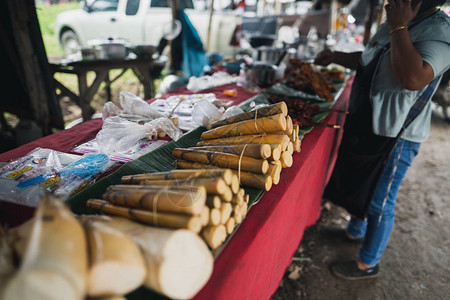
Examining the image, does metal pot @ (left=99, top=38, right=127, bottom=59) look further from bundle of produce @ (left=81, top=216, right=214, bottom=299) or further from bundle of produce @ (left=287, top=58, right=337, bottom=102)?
bundle of produce @ (left=81, top=216, right=214, bottom=299)

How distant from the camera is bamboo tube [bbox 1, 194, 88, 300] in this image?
0.52m

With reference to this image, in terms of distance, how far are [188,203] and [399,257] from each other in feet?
9.69

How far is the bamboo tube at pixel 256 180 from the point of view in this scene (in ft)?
4.04

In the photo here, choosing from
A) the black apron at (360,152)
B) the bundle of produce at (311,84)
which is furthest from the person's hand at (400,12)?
the bundle of produce at (311,84)

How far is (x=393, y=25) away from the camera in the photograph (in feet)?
5.52

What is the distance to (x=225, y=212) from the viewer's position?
0.95m

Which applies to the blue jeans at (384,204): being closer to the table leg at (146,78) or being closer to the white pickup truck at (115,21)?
the table leg at (146,78)

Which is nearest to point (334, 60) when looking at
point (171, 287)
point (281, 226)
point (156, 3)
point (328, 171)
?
point (328, 171)

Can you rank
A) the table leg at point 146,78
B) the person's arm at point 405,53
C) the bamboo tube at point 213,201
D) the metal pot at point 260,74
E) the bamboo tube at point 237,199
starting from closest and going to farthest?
the bamboo tube at point 213,201, the bamboo tube at point 237,199, the person's arm at point 405,53, the metal pot at point 260,74, the table leg at point 146,78

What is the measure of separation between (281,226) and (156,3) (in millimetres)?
8126

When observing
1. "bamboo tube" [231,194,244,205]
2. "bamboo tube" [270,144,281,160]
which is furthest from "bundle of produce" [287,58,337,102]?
"bamboo tube" [231,194,244,205]

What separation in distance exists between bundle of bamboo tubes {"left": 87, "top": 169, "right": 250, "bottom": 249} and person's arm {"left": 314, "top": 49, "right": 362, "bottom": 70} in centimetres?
255

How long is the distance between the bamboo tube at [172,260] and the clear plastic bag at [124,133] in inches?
39.1

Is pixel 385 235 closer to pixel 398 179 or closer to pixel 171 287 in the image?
pixel 398 179
